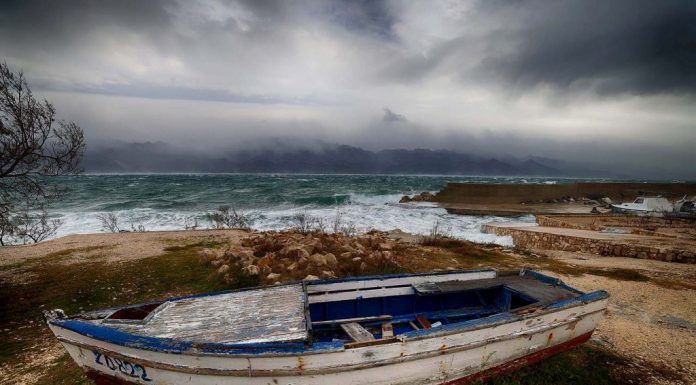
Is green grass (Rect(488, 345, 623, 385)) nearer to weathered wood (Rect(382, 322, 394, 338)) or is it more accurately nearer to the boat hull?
the boat hull

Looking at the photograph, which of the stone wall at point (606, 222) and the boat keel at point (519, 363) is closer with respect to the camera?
the boat keel at point (519, 363)

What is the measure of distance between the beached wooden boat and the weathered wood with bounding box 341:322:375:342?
0.06 feet

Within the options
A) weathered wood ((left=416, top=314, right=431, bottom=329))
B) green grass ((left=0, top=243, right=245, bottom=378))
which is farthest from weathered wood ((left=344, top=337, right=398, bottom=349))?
green grass ((left=0, top=243, right=245, bottom=378))

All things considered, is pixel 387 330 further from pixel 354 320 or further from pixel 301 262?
pixel 301 262

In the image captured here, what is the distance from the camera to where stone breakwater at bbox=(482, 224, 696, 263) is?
13.4 meters

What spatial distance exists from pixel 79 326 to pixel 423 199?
129ft

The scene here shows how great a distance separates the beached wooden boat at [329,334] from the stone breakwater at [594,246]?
1123 cm

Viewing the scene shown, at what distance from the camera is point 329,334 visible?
5957mm

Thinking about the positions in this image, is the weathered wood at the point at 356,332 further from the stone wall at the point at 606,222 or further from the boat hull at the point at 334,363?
the stone wall at the point at 606,222

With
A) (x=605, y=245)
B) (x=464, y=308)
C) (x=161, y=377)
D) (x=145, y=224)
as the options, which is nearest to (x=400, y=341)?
(x=161, y=377)

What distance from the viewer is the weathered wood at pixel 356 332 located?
4931 mm

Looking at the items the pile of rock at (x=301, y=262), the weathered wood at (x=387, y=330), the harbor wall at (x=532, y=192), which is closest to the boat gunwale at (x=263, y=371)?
the weathered wood at (x=387, y=330)

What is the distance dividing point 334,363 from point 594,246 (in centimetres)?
1657

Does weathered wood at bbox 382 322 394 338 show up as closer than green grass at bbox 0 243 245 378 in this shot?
Yes
